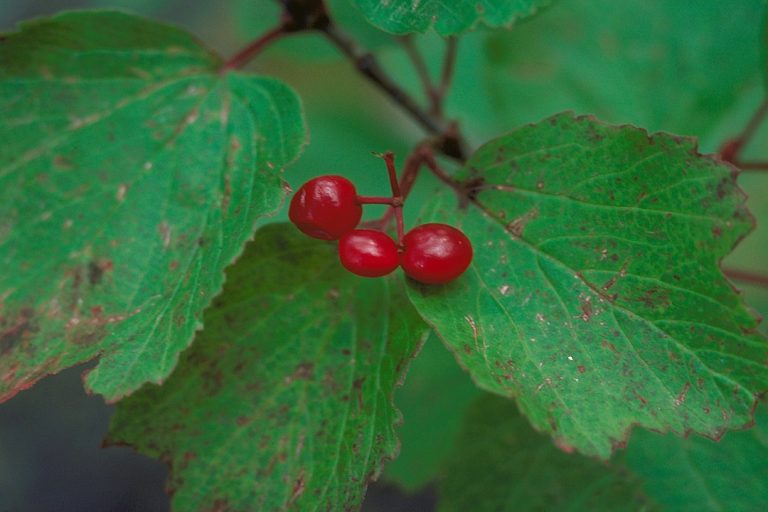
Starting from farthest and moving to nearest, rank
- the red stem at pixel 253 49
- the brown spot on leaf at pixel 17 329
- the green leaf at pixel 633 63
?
the green leaf at pixel 633 63, the red stem at pixel 253 49, the brown spot on leaf at pixel 17 329

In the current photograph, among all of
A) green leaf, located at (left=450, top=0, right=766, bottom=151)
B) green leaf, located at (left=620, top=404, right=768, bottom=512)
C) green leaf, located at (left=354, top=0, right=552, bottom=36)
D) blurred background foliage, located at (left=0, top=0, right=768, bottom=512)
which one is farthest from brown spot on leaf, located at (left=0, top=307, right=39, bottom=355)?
green leaf, located at (left=450, top=0, right=766, bottom=151)

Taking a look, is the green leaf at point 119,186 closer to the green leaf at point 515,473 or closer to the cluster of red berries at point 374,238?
the cluster of red berries at point 374,238

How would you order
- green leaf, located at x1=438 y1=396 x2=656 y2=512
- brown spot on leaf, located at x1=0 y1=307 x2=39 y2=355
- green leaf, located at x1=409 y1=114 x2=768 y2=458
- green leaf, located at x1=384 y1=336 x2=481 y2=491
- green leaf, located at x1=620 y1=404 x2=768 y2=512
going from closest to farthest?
green leaf, located at x1=409 y1=114 x2=768 y2=458 < brown spot on leaf, located at x1=0 y1=307 x2=39 y2=355 < green leaf, located at x1=620 y1=404 x2=768 y2=512 < green leaf, located at x1=438 y1=396 x2=656 y2=512 < green leaf, located at x1=384 y1=336 x2=481 y2=491

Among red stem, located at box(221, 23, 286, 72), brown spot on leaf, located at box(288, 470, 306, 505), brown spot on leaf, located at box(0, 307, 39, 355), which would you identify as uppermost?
red stem, located at box(221, 23, 286, 72)

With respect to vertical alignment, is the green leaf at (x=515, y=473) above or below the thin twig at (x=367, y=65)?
below

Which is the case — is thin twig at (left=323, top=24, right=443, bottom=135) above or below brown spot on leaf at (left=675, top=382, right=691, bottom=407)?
below

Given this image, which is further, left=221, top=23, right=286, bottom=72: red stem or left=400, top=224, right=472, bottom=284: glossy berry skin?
left=221, top=23, right=286, bottom=72: red stem

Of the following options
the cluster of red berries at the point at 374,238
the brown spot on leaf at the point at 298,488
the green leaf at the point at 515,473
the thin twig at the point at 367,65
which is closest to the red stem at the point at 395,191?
the cluster of red berries at the point at 374,238

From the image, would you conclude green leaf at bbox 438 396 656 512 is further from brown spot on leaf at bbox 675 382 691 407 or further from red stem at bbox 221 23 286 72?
red stem at bbox 221 23 286 72
